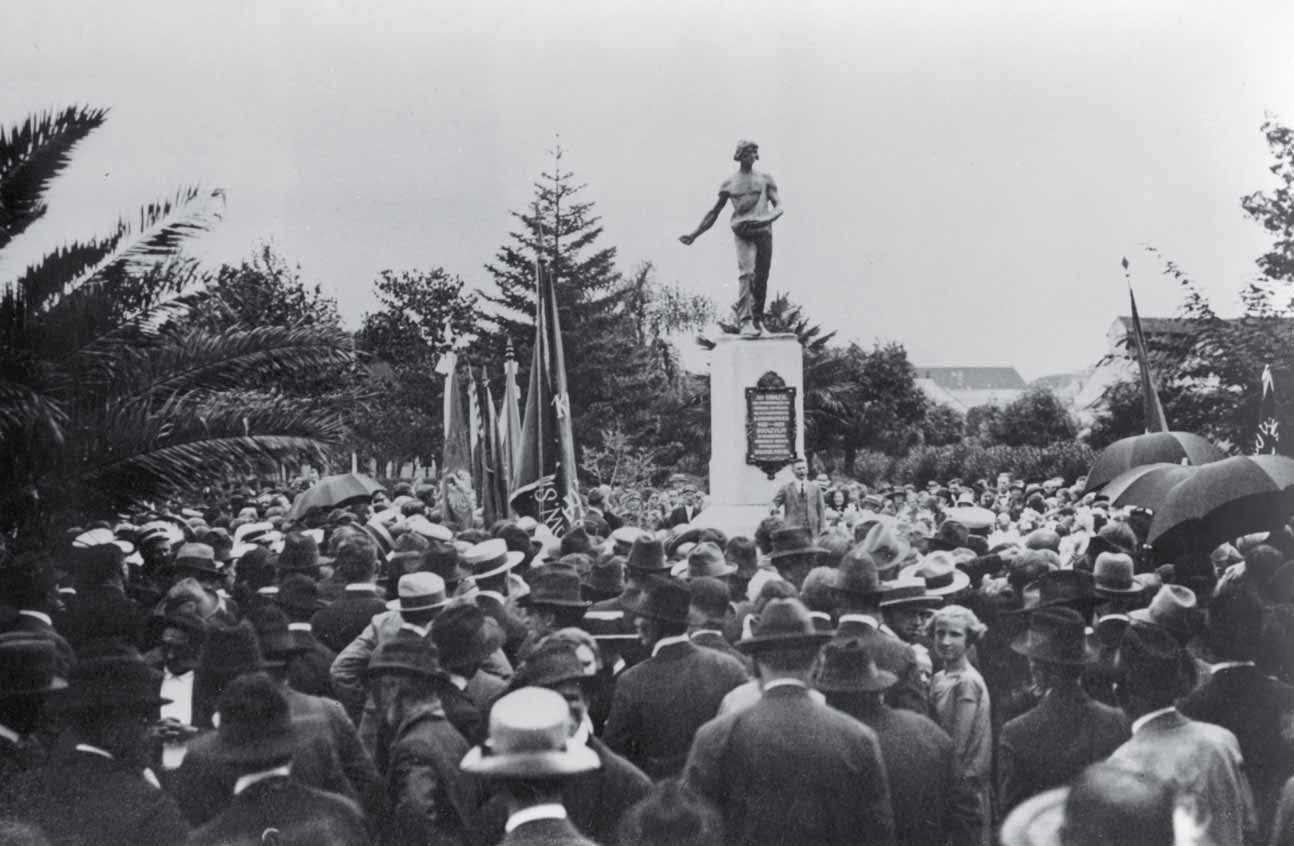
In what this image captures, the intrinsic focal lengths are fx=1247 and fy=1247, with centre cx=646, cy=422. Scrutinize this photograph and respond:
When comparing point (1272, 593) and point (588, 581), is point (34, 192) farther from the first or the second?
point (1272, 593)

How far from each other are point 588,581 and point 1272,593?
3.45 metres

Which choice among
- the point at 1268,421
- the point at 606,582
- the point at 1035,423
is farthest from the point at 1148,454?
the point at 1035,423

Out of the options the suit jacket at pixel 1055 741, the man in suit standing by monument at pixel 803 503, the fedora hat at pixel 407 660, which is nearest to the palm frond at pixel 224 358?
the fedora hat at pixel 407 660

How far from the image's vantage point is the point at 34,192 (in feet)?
17.8

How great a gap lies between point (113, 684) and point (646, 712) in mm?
1811

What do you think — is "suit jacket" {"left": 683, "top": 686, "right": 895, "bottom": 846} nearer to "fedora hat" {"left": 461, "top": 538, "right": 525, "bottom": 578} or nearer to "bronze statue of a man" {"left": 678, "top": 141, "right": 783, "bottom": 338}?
"fedora hat" {"left": 461, "top": 538, "right": 525, "bottom": 578}

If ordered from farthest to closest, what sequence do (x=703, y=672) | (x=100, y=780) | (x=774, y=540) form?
(x=774, y=540), (x=703, y=672), (x=100, y=780)

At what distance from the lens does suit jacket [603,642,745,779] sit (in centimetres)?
454

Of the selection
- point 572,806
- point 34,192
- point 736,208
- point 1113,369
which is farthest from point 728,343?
point 1113,369

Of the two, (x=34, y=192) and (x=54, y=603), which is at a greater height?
(x=34, y=192)

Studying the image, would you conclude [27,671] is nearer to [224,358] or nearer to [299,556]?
[224,358]

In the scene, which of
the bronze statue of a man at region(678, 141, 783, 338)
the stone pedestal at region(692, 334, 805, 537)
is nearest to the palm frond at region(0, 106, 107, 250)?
the bronze statue of a man at region(678, 141, 783, 338)

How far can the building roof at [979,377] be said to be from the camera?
15025 cm

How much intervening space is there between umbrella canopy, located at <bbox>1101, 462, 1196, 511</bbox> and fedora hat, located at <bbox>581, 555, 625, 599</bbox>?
12.4 ft
